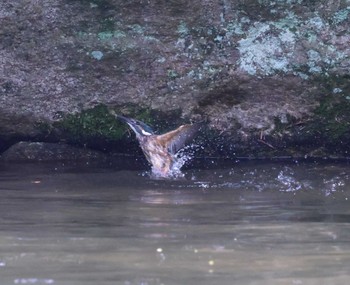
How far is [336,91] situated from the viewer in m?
6.04

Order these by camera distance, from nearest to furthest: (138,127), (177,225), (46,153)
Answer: (177,225)
(138,127)
(46,153)

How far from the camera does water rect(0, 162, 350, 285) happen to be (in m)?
3.20

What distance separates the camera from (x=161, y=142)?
19.9 ft

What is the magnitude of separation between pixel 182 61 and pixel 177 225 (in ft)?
7.15

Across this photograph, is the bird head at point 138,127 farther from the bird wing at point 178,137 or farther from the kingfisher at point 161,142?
the bird wing at point 178,137

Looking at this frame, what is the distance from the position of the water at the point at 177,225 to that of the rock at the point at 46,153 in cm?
36

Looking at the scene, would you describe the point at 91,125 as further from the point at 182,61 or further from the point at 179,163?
the point at 182,61

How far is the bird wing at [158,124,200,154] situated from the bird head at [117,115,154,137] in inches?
4.8

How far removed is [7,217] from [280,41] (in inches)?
102

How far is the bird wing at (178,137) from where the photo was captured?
6031 millimetres

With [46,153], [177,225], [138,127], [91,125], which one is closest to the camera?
[177,225]

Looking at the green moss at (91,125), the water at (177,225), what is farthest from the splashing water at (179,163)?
the green moss at (91,125)

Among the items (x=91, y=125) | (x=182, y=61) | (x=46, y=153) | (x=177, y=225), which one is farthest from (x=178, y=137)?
(x=177, y=225)

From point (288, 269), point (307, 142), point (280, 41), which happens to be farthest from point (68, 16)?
point (288, 269)
